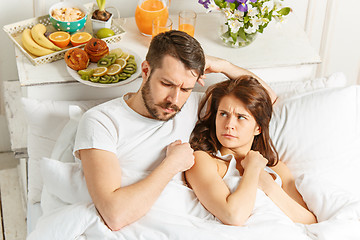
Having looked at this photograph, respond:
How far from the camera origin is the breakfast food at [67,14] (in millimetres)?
2078

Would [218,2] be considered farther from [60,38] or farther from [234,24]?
[60,38]

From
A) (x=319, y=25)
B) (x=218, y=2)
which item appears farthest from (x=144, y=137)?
(x=319, y=25)

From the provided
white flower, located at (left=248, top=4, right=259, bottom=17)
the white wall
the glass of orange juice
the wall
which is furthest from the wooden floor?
white flower, located at (left=248, top=4, right=259, bottom=17)

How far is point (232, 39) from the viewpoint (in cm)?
215

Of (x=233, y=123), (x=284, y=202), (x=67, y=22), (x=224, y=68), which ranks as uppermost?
(x=67, y=22)

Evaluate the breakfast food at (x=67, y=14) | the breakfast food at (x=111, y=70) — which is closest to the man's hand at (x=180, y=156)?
the breakfast food at (x=111, y=70)

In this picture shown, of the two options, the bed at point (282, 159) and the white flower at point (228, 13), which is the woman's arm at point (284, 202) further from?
the white flower at point (228, 13)

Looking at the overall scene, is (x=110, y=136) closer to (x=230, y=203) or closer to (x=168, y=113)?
(x=168, y=113)

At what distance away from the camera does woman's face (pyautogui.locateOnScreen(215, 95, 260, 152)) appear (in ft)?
5.95

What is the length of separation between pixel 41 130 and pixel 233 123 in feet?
2.35

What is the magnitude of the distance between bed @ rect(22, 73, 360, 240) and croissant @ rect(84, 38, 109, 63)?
17 centimetres

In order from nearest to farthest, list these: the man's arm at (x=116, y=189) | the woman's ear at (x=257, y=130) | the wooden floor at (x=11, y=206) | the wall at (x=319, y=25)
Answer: the man's arm at (x=116, y=189), the woman's ear at (x=257, y=130), the wall at (x=319, y=25), the wooden floor at (x=11, y=206)

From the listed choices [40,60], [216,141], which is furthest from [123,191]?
[40,60]

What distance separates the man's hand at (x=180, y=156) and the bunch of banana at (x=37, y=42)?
2.07ft
